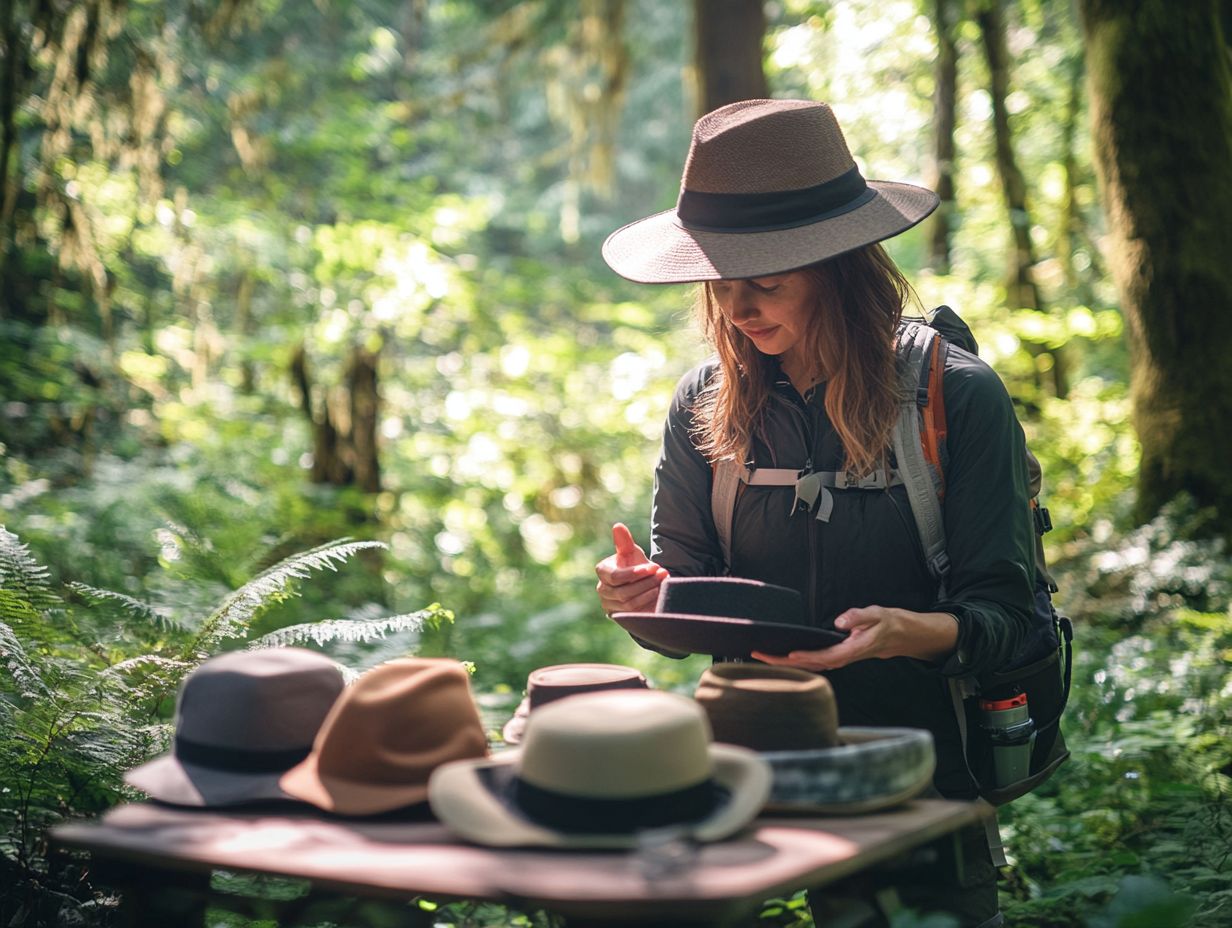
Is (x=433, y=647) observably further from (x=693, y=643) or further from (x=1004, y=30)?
(x=1004, y=30)

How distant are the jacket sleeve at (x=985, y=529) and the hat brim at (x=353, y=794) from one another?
1.23 m

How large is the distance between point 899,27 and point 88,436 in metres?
10.4

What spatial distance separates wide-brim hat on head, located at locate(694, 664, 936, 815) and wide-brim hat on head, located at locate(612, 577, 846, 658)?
119mm

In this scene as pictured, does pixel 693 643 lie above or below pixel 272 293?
below

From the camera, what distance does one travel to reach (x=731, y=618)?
2.28m

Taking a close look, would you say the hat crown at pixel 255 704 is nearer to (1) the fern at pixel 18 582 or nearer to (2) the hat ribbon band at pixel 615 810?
(2) the hat ribbon band at pixel 615 810

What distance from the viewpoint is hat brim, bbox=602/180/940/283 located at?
8.60 ft

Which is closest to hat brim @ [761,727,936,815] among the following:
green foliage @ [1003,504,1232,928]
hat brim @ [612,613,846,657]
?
hat brim @ [612,613,846,657]

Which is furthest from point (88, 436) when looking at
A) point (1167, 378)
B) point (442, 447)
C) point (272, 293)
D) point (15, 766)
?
point (1167, 378)

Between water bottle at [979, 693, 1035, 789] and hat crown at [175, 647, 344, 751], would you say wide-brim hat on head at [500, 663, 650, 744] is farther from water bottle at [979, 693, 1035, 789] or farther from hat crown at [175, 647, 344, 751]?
water bottle at [979, 693, 1035, 789]

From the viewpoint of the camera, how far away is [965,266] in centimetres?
1464

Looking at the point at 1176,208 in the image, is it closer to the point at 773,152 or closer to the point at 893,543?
the point at 773,152

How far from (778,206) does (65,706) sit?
7.83 ft

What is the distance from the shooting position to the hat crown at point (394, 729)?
78.5 inches
